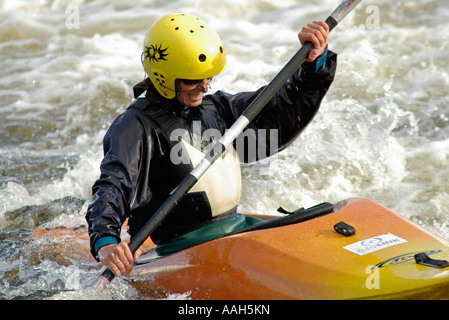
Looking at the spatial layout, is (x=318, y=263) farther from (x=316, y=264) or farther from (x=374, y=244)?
(x=374, y=244)

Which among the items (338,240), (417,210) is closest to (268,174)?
(417,210)

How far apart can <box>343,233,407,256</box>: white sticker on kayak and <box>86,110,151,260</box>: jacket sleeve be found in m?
0.96

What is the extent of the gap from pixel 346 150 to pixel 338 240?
9.63 ft

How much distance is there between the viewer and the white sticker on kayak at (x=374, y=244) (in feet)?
8.04

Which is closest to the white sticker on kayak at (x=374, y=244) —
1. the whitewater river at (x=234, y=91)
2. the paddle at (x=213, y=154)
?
the paddle at (x=213, y=154)

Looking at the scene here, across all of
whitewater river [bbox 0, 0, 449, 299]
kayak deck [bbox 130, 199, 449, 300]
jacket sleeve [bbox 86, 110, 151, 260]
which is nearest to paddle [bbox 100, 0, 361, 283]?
jacket sleeve [bbox 86, 110, 151, 260]

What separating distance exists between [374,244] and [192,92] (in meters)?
1.08

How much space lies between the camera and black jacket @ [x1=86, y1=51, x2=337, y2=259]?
103 inches

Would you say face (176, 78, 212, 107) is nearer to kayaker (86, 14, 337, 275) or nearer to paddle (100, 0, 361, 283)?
kayaker (86, 14, 337, 275)

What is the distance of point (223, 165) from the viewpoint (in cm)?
296

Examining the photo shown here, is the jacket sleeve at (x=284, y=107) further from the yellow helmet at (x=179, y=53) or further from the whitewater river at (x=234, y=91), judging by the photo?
the whitewater river at (x=234, y=91)

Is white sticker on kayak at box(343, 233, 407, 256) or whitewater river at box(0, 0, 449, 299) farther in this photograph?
whitewater river at box(0, 0, 449, 299)

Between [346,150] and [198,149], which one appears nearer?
[198,149]
